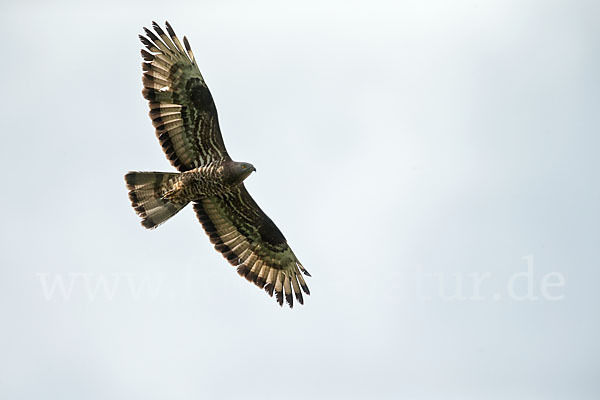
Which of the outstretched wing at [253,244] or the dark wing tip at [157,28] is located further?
the outstretched wing at [253,244]

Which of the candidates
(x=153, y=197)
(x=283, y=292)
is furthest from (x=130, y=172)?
(x=283, y=292)

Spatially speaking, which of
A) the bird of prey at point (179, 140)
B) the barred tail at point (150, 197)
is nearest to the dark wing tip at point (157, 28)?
the bird of prey at point (179, 140)

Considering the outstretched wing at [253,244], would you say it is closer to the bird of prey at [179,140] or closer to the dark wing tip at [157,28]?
the bird of prey at [179,140]

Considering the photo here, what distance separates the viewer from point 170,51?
20484mm

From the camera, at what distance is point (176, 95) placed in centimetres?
2038

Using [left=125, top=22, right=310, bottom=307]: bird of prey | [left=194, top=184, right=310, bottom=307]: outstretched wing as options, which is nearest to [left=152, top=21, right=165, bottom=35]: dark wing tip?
[left=125, top=22, right=310, bottom=307]: bird of prey

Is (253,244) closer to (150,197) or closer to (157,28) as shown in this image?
(150,197)

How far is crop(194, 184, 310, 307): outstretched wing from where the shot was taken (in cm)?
2142

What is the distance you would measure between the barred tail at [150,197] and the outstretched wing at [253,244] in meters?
0.98

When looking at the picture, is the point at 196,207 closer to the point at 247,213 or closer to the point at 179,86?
the point at 247,213

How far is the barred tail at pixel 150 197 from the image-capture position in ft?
67.4

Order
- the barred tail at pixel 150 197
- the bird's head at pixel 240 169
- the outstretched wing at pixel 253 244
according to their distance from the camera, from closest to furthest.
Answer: the bird's head at pixel 240 169, the barred tail at pixel 150 197, the outstretched wing at pixel 253 244

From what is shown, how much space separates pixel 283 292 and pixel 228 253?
127 cm

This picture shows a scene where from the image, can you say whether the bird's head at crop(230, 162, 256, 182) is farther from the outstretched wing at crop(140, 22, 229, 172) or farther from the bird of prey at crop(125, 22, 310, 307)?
the outstretched wing at crop(140, 22, 229, 172)
